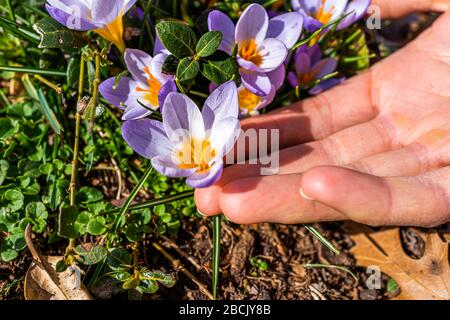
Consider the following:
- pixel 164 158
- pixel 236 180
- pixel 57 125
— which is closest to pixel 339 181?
pixel 236 180

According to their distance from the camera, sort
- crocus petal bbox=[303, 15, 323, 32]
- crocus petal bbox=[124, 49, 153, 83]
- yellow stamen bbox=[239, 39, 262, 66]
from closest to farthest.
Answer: crocus petal bbox=[124, 49, 153, 83]
yellow stamen bbox=[239, 39, 262, 66]
crocus petal bbox=[303, 15, 323, 32]

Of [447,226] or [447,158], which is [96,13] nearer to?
[447,158]

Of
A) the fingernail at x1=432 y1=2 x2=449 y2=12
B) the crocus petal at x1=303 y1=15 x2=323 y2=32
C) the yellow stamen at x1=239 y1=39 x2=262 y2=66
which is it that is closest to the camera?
the yellow stamen at x1=239 y1=39 x2=262 y2=66

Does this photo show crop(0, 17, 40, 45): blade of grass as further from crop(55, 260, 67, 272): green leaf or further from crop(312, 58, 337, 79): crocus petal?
crop(312, 58, 337, 79): crocus petal

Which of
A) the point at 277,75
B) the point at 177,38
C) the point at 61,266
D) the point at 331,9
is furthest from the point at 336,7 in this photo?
the point at 61,266

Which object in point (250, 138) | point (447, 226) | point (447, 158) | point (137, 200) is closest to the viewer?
point (447, 158)

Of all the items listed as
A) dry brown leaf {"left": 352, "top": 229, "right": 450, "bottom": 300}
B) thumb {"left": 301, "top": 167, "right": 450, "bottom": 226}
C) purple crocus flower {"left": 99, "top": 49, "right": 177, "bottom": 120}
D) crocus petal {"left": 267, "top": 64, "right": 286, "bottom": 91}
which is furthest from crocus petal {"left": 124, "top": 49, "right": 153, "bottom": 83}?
dry brown leaf {"left": 352, "top": 229, "right": 450, "bottom": 300}
